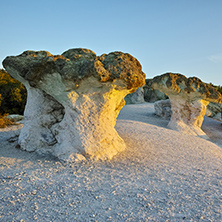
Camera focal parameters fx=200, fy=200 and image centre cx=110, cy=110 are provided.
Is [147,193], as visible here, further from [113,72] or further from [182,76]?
[182,76]

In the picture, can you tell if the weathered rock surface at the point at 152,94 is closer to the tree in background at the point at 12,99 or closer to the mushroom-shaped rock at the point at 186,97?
the mushroom-shaped rock at the point at 186,97

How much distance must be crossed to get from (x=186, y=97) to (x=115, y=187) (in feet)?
23.1

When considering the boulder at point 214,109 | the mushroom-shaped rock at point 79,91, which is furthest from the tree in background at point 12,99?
the boulder at point 214,109

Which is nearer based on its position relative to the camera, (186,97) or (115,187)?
(115,187)

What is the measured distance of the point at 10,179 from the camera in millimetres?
3631

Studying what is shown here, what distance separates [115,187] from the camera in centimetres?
337

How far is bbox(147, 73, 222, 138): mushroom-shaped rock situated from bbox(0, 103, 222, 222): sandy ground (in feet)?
12.6

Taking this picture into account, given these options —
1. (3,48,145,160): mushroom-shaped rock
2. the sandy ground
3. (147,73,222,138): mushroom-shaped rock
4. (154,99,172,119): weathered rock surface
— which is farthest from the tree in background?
(147,73,222,138): mushroom-shaped rock

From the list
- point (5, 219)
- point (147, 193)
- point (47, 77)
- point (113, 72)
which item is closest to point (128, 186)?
point (147, 193)

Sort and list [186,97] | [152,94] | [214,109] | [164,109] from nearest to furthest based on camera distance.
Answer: [186,97], [164,109], [214,109], [152,94]

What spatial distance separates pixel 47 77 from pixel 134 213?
3546mm

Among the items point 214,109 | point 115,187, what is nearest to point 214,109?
point 214,109

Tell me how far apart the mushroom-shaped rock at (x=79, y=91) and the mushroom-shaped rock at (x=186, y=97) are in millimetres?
4009

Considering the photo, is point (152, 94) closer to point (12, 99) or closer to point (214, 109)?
point (214, 109)
